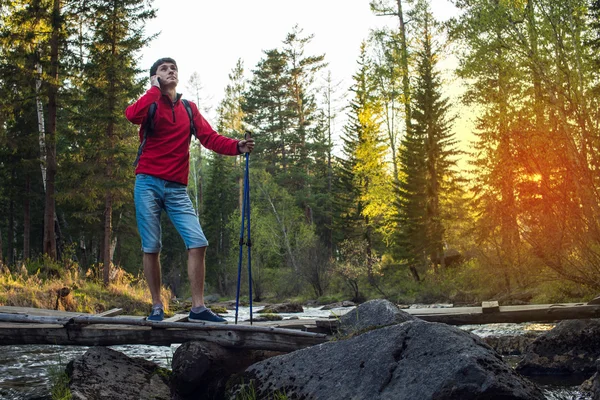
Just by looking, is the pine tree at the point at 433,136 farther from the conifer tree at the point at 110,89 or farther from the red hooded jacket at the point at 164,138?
the red hooded jacket at the point at 164,138

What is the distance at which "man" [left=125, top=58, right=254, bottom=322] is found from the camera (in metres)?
5.24

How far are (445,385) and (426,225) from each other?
25.0m

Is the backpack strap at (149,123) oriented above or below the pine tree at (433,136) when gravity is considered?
below

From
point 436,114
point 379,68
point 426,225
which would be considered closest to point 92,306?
point 426,225

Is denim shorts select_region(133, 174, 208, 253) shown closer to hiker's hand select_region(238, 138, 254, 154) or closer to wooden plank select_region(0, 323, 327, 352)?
hiker's hand select_region(238, 138, 254, 154)

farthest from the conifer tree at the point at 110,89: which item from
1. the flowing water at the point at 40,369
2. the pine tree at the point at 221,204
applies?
the pine tree at the point at 221,204

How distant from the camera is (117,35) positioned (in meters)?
20.9

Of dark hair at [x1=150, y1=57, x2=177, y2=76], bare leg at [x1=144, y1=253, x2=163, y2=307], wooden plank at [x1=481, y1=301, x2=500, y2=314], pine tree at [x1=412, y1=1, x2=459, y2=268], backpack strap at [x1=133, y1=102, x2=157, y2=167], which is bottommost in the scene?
wooden plank at [x1=481, y1=301, x2=500, y2=314]

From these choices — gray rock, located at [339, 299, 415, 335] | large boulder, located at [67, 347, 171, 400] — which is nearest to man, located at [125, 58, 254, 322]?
large boulder, located at [67, 347, 171, 400]

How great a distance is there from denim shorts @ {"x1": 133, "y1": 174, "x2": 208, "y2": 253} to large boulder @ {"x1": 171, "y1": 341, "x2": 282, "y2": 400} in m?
0.98

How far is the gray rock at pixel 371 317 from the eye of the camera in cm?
557

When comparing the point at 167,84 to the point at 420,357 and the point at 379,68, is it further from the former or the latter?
the point at 379,68

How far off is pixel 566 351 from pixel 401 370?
169 inches

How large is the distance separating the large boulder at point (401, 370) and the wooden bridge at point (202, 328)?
0.68m
